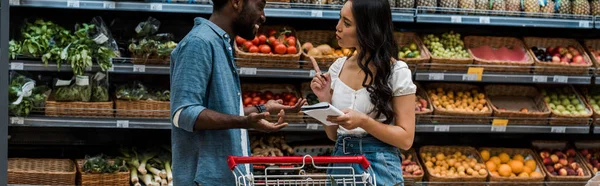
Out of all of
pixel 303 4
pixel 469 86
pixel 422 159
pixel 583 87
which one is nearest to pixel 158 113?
pixel 303 4

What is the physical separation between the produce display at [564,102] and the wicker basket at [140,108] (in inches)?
107

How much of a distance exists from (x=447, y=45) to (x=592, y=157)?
56.0 inches

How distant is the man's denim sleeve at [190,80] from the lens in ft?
9.65

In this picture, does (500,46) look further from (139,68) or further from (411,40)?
(139,68)

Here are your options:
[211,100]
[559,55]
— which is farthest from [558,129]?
[211,100]

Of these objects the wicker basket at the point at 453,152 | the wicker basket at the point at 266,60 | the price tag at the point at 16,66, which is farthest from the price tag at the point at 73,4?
the wicker basket at the point at 453,152

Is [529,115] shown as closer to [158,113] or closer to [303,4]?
[303,4]

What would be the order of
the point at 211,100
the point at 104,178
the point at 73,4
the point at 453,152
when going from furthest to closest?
the point at 453,152 < the point at 104,178 < the point at 73,4 < the point at 211,100

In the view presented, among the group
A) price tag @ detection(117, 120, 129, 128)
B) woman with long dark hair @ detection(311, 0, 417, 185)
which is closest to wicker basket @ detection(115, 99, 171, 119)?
price tag @ detection(117, 120, 129, 128)

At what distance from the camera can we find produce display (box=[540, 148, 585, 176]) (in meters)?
6.25

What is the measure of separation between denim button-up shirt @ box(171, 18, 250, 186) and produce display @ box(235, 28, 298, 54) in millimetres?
2465

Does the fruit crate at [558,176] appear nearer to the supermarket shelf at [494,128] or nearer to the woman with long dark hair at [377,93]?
the supermarket shelf at [494,128]

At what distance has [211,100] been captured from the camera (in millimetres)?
3047

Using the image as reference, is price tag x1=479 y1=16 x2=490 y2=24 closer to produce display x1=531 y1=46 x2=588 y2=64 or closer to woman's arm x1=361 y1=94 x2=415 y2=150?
produce display x1=531 y1=46 x2=588 y2=64
